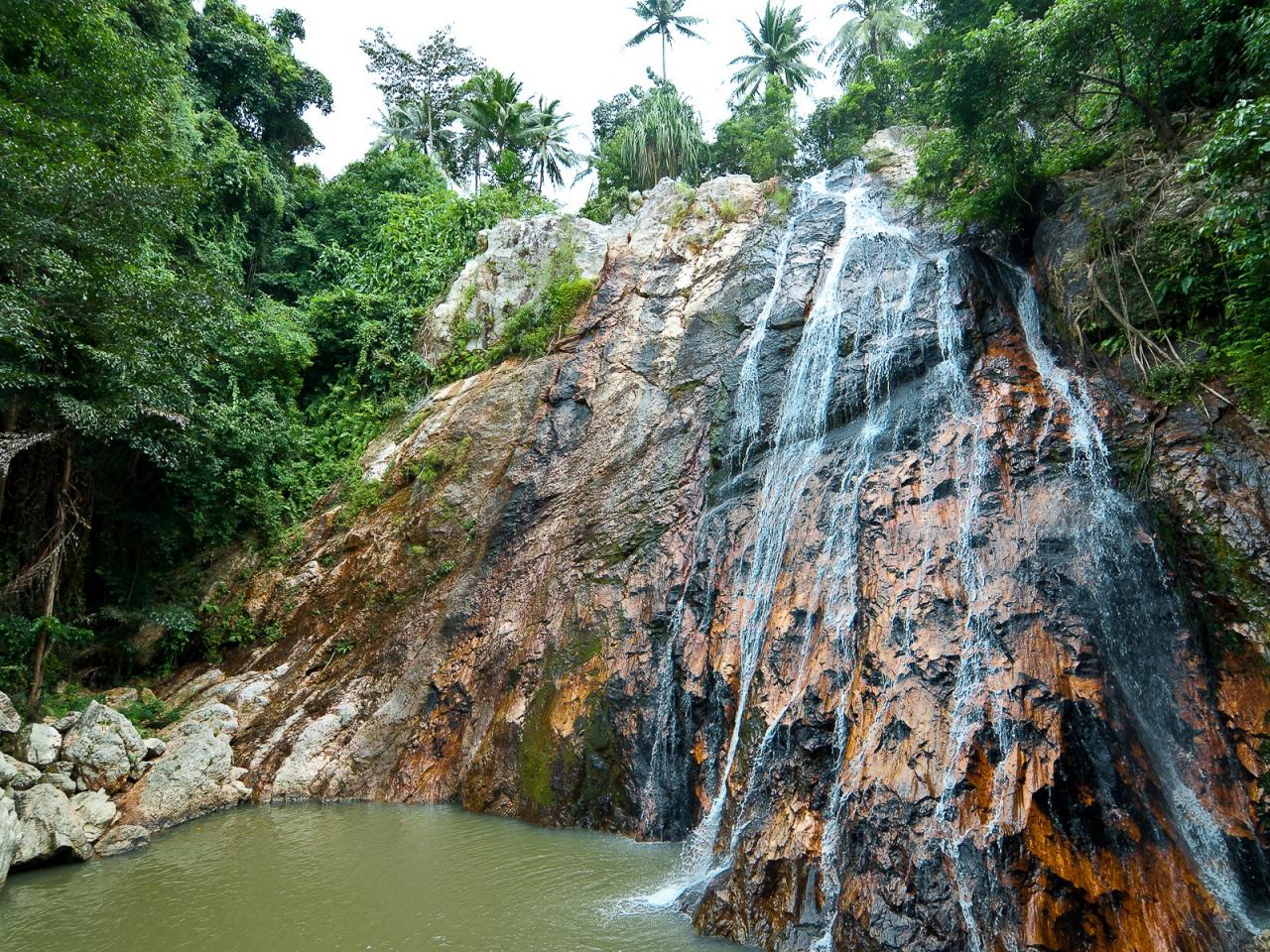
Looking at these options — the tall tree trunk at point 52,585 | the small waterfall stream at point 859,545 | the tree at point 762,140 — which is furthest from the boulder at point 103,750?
the tree at point 762,140

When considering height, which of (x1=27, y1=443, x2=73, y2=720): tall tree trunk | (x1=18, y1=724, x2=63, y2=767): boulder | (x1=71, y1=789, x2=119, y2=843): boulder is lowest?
(x1=71, y1=789, x2=119, y2=843): boulder

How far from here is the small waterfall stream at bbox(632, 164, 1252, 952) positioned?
522 centimetres

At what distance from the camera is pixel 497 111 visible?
2453 centimetres

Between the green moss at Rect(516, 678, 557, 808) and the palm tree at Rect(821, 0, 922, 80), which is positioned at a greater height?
the palm tree at Rect(821, 0, 922, 80)

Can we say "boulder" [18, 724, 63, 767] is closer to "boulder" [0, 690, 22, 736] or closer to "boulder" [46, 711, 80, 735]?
"boulder" [0, 690, 22, 736]

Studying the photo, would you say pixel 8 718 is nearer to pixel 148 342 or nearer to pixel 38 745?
pixel 38 745

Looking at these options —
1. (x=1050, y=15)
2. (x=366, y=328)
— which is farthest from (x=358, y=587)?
(x=1050, y=15)

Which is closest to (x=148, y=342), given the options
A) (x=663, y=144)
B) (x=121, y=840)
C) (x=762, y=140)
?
(x=121, y=840)

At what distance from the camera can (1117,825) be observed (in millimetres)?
4691

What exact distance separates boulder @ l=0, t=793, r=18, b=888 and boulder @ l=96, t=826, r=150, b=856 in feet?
2.92

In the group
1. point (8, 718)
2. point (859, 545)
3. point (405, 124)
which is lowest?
point (8, 718)

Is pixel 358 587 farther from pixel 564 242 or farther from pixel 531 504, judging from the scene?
pixel 564 242

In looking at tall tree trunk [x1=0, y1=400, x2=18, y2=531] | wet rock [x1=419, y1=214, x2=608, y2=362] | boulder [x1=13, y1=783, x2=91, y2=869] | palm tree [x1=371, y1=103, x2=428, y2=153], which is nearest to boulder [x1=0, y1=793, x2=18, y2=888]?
boulder [x1=13, y1=783, x2=91, y2=869]

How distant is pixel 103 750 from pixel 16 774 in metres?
1.15
